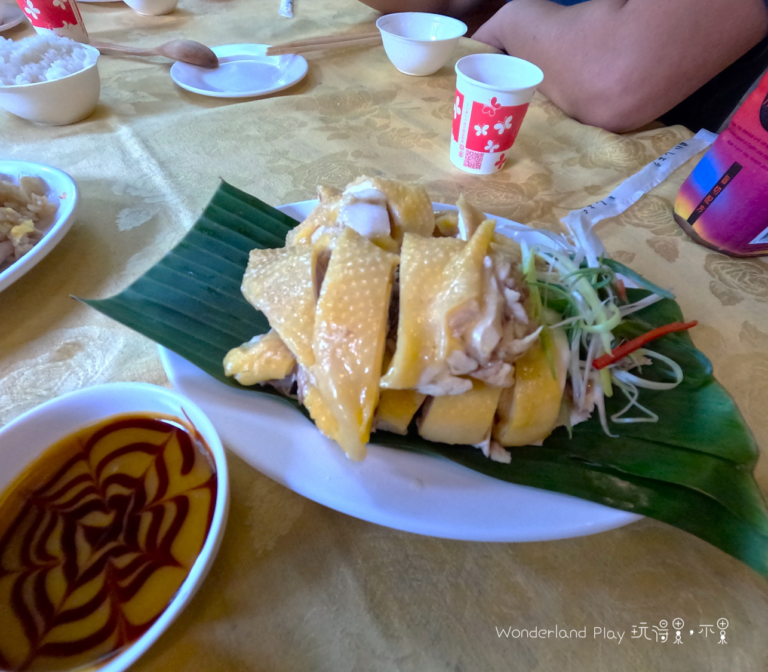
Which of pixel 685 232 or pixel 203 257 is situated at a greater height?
pixel 203 257

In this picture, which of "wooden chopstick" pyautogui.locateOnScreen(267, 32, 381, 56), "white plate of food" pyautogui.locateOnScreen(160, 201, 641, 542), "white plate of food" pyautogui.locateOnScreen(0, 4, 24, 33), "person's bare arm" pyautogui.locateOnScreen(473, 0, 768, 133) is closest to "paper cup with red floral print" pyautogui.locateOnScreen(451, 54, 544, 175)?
"person's bare arm" pyautogui.locateOnScreen(473, 0, 768, 133)

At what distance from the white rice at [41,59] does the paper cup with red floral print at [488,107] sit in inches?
63.7

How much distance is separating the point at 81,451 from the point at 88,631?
0.32 meters

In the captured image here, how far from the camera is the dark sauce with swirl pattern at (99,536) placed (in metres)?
0.66

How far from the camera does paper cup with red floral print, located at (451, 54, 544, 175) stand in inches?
62.4

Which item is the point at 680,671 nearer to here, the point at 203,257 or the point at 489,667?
the point at 489,667

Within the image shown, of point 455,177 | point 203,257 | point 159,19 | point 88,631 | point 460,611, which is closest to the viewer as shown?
point 88,631

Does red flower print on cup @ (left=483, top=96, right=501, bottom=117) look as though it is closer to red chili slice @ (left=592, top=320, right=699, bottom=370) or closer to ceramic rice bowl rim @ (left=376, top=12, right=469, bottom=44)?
ceramic rice bowl rim @ (left=376, top=12, right=469, bottom=44)

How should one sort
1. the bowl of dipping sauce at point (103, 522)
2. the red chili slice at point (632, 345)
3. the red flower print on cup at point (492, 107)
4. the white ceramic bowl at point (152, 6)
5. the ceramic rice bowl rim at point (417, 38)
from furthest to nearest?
the white ceramic bowl at point (152, 6) → the ceramic rice bowl rim at point (417, 38) → the red flower print on cup at point (492, 107) → the red chili slice at point (632, 345) → the bowl of dipping sauce at point (103, 522)

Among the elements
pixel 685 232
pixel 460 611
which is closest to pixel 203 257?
pixel 460 611

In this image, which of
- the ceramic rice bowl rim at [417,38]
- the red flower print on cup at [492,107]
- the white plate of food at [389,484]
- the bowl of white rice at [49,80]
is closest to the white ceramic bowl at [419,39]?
the ceramic rice bowl rim at [417,38]

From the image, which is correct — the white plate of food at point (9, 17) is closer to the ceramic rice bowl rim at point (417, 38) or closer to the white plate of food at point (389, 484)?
the ceramic rice bowl rim at point (417, 38)

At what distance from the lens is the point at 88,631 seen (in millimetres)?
664

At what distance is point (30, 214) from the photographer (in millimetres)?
1379
